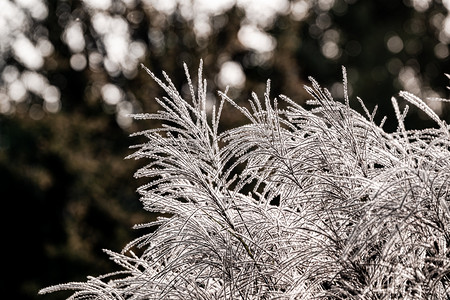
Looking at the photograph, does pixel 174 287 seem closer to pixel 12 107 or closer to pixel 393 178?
pixel 393 178

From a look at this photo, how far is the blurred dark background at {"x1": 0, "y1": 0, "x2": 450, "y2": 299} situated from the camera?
1448 cm

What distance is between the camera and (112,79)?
18.1 m

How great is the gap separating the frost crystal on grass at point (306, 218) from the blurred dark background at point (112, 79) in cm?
847

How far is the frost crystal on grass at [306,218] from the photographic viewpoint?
2822 mm

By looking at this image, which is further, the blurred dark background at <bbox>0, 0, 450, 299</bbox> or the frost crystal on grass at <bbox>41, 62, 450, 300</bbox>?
the blurred dark background at <bbox>0, 0, 450, 299</bbox>

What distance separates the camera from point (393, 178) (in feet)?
9.45

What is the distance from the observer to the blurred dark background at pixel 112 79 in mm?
14477

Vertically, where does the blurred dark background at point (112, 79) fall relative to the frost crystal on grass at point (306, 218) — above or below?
above

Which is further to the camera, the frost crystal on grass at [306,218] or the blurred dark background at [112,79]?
the blurred dark background at [112,79]

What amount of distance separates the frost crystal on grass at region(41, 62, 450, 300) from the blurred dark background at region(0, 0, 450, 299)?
8470mm

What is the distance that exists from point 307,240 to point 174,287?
0.62 metres

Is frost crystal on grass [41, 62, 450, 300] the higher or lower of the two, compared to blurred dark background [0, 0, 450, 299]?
lower

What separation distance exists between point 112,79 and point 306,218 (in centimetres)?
1548

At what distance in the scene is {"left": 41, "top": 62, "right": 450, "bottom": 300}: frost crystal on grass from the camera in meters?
2.82
